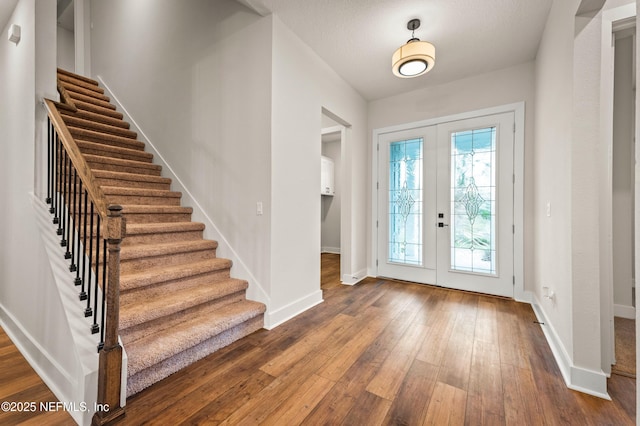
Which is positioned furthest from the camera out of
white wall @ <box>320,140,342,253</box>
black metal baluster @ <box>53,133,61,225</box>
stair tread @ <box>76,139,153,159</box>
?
white wall @ <box>320,140,342,253</box>

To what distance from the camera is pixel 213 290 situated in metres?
2.44

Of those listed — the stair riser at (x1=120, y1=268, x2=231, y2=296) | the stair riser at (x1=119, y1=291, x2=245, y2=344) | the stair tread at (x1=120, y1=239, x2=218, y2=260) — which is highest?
the stair tread at (x1=120, y1=239, x2=218, y2=260)

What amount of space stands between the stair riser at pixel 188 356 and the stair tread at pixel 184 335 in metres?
0.06

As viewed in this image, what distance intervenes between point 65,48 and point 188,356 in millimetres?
7636

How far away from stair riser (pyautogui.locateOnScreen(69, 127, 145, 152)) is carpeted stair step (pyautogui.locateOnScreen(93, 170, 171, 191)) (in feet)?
Result: 2.32

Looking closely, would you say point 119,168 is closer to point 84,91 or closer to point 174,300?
point 84,91

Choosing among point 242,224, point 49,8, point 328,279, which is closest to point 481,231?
point 328,279

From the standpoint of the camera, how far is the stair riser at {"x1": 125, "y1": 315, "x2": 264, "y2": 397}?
5.38 ft

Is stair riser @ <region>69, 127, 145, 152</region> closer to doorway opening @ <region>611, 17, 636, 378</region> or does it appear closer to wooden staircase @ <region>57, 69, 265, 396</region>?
wooden staircase @ <region>57, 69, 265, 396</region>

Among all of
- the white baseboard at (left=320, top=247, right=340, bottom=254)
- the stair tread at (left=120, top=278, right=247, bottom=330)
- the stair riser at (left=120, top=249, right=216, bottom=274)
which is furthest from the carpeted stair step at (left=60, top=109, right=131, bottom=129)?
the white baseboard at (left=320, top=247, right=340, bottom=254)

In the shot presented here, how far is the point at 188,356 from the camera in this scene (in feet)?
6.39

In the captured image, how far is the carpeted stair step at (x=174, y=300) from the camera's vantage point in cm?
188

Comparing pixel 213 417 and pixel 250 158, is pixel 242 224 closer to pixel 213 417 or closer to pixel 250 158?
pixel 250 158

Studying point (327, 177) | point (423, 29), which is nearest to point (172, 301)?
point (423, 29)
